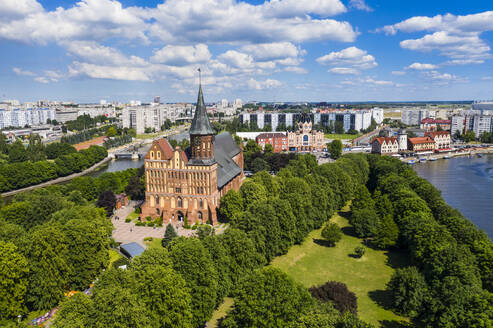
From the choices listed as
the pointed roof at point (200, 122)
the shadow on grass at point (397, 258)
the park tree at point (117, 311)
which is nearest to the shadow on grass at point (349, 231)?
the shadow on grass at point (397, 258)

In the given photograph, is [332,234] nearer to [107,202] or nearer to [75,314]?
[75,314]

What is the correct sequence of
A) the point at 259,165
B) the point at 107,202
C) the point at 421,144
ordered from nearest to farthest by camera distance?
1. the point at 107,202
2. the point at 259,165
3. the point at 421,144

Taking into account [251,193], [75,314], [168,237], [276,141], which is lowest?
[168,237]

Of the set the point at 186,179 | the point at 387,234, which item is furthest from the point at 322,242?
the point at 186,179

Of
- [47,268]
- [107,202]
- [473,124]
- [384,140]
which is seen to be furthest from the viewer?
[473,124]

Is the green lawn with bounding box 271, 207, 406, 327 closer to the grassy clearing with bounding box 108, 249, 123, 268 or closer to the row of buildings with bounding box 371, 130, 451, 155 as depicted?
the grassy clearing with bounding box 108, 249, 123, 268

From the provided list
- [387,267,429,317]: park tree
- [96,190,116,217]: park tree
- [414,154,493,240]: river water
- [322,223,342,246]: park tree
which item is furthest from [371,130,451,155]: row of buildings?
[387,267,429,317]: park tree

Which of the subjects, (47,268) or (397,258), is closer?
(47,268)

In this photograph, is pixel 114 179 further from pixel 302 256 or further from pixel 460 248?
pixel 460 248
